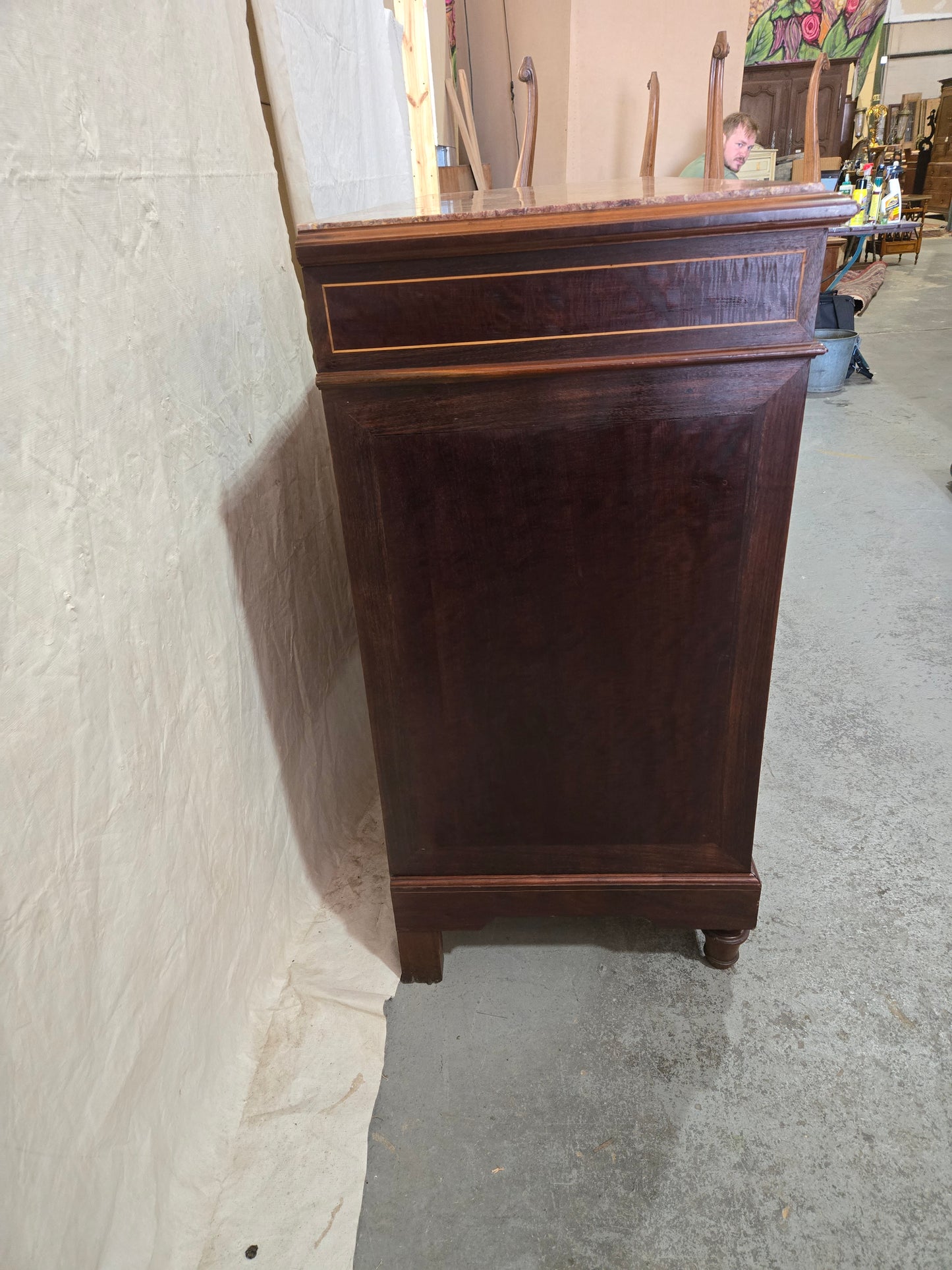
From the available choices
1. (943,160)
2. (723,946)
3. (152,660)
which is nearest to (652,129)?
(723,946)

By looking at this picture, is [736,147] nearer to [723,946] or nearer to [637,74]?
[637,74]

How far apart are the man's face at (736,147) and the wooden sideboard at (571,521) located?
15.2ft

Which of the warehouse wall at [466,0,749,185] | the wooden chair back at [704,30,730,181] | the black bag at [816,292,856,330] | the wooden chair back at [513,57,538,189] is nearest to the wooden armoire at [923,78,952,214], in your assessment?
the warehouse wall at [466,0,749,185]

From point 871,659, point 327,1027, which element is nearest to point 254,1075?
point 327,1027

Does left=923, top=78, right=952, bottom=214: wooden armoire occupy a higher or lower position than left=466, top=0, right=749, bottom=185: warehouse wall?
lower

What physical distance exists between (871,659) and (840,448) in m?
1.77

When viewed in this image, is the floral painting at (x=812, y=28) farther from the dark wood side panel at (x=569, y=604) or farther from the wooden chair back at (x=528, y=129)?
the dark wood side panel at (x=569, y=604)

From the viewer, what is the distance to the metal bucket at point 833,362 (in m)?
4.08

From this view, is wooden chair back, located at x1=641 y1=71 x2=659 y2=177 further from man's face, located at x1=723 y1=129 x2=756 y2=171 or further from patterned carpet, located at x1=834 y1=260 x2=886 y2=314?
patterned carpet, located at x1=834 y1=260 x2=886 y2=314

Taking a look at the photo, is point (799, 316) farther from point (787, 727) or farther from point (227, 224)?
point (787, 727)

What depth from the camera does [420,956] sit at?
1259mm

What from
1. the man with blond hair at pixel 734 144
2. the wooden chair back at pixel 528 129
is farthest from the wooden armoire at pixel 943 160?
the wooden chair back at pixel 528 129

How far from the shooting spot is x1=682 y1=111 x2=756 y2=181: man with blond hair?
4.96 m

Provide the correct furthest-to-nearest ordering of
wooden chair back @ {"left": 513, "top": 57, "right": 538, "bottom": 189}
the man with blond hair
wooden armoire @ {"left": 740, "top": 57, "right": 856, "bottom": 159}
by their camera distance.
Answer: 1. wooden armoire @ {"left": 740, "top": 57, "right": 856, "bottom": 159}
2. the man with blond hair
3. wooden chair back @ {"left": 513, "top": 57, "right": 538, "bottom": 189}
